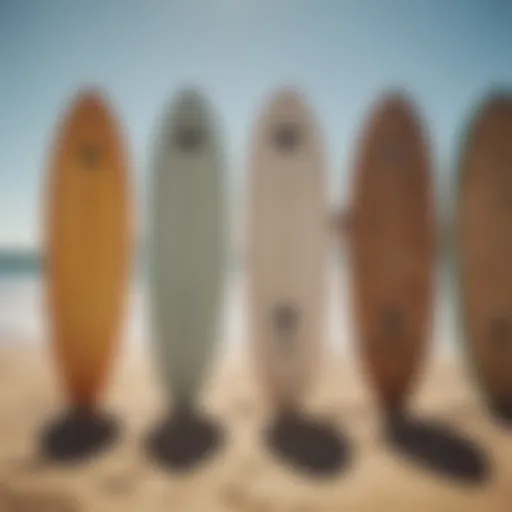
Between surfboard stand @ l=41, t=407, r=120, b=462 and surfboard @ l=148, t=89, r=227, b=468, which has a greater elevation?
surfboard @ l=148, t=89, r=227, b=468

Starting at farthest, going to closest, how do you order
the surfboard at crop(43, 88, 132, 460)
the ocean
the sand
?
1. the ocean
2. the surfboard at crop(43, 88, 132, 460)
3. the sand

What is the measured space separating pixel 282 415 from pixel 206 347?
0.32m

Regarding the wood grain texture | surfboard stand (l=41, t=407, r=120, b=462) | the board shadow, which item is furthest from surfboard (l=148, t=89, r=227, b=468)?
the board shadow

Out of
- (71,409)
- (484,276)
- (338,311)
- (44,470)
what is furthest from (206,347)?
(338,311)

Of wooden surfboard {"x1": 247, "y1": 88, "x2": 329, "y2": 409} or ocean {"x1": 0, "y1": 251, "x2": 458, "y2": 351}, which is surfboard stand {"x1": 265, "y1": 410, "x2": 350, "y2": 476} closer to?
wooden surfboard {"x1": 247, "y1": 88, "x2": 329, "y2": 409}

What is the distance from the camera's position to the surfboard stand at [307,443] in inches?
52.9

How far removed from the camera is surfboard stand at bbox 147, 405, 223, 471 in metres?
1.37

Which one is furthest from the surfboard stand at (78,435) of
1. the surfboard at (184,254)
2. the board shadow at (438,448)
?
the board shadow at (438,448)

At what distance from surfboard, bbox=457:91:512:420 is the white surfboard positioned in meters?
0.81

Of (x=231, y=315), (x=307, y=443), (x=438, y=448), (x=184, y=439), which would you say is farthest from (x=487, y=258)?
(x=231, y=315)

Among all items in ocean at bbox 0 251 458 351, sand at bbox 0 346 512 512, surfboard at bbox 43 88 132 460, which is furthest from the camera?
ocean at bbox 0 251 458 351

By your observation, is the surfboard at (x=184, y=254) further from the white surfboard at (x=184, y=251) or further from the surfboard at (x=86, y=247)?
the surfboard at (x=86, y=247)

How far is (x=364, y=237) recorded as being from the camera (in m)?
1.72

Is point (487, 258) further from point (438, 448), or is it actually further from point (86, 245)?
point (86, 245)
